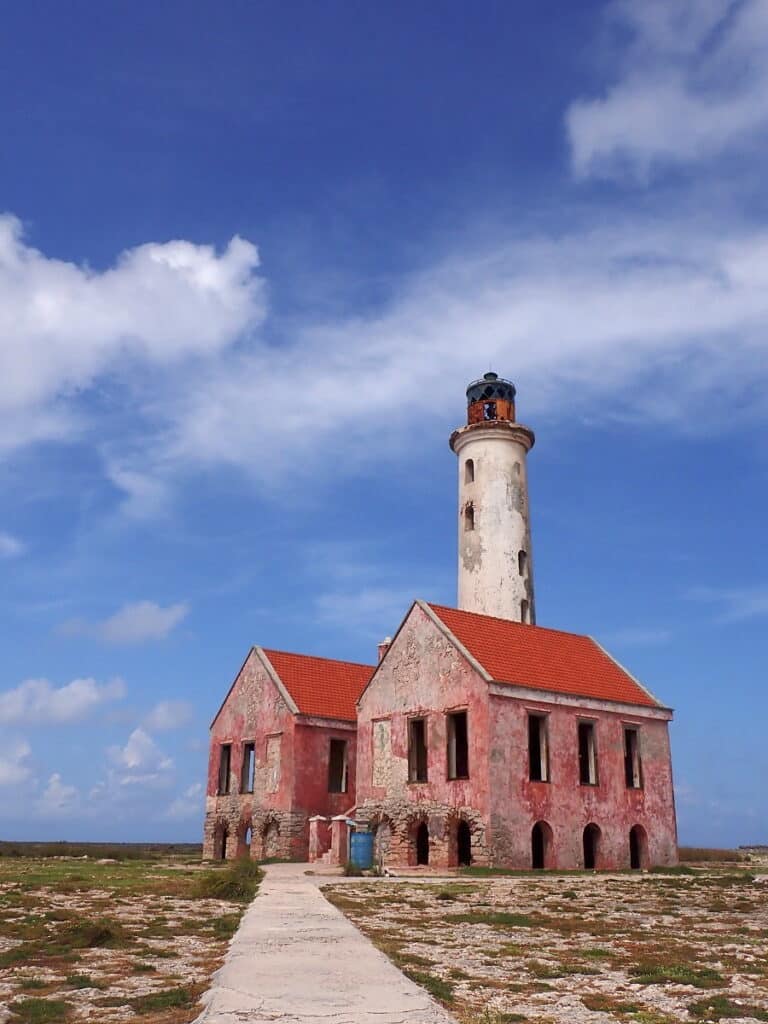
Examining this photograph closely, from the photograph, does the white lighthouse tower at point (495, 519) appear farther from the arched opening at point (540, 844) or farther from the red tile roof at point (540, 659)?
the arched opening at point (540, 844)

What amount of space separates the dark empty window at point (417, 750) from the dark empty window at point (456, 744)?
1.08 meters

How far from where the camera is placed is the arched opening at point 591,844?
29.6 m

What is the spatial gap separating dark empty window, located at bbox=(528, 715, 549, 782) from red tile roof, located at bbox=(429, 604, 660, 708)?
46.2 inches

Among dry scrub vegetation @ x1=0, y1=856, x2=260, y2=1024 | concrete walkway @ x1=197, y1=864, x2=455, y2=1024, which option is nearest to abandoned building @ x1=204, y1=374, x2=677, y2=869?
dry scrub vegetation @ x1=0, y1=856, x2=260, y2=1024

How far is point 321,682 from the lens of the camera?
37.6 meters

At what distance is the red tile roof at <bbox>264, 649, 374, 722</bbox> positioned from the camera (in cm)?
3553

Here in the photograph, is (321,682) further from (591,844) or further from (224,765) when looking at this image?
(591,844)

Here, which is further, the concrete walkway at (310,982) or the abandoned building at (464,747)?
the abandoned building at (464,747)

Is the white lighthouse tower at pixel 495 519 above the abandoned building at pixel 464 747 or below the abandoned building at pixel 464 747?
above

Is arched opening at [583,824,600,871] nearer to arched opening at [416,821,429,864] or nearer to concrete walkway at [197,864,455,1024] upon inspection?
arched opening at [416,821,429,864]

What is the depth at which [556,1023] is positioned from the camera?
645cm

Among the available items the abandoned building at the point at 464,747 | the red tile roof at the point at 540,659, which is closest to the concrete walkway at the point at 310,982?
the abandoned building at the point at 464,747

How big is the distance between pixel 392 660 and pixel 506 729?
5.56 meters

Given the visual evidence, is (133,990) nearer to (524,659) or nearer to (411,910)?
(411,910)
